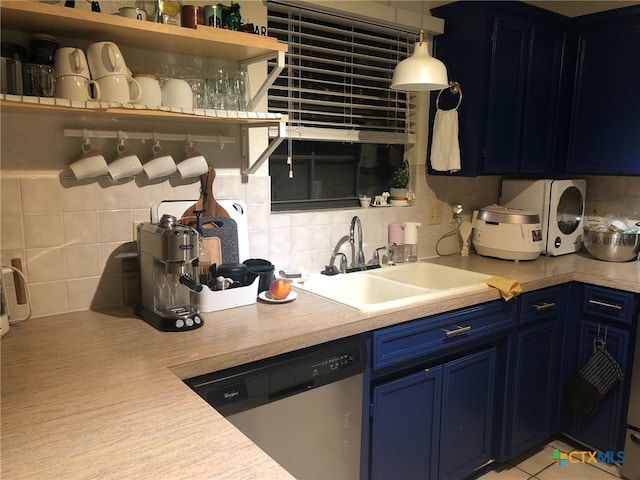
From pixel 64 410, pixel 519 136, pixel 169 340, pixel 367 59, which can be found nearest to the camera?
pixel 64 410

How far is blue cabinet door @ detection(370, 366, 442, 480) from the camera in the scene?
1.90 m

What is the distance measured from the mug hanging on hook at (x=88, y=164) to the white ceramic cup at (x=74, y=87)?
0.76 ft

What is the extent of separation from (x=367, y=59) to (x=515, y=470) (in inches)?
85.1

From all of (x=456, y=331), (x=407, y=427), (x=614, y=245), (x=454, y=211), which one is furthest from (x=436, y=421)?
(x=614, y=245)

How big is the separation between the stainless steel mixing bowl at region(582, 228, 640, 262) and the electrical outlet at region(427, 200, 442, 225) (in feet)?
2.74

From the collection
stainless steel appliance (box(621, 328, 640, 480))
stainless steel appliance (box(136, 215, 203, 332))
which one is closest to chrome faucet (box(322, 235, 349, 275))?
stainless steel appliance (box(136, 215, 203, 332))

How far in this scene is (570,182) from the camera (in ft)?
9.77

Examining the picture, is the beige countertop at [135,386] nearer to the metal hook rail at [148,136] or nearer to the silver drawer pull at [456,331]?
the silver drawer pull at [456,331]

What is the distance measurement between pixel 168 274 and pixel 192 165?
0.51m

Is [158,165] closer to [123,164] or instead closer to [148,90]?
[123,164]

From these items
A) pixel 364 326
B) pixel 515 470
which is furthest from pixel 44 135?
pixel 515 470

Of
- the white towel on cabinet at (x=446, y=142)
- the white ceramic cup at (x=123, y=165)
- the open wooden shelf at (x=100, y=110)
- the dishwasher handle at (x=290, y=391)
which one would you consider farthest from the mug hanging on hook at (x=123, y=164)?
the white towel on cabinet at (x=446, y=142)

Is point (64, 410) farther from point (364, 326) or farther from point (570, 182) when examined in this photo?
point (570, 182)

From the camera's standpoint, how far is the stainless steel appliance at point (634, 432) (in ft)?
7.95
